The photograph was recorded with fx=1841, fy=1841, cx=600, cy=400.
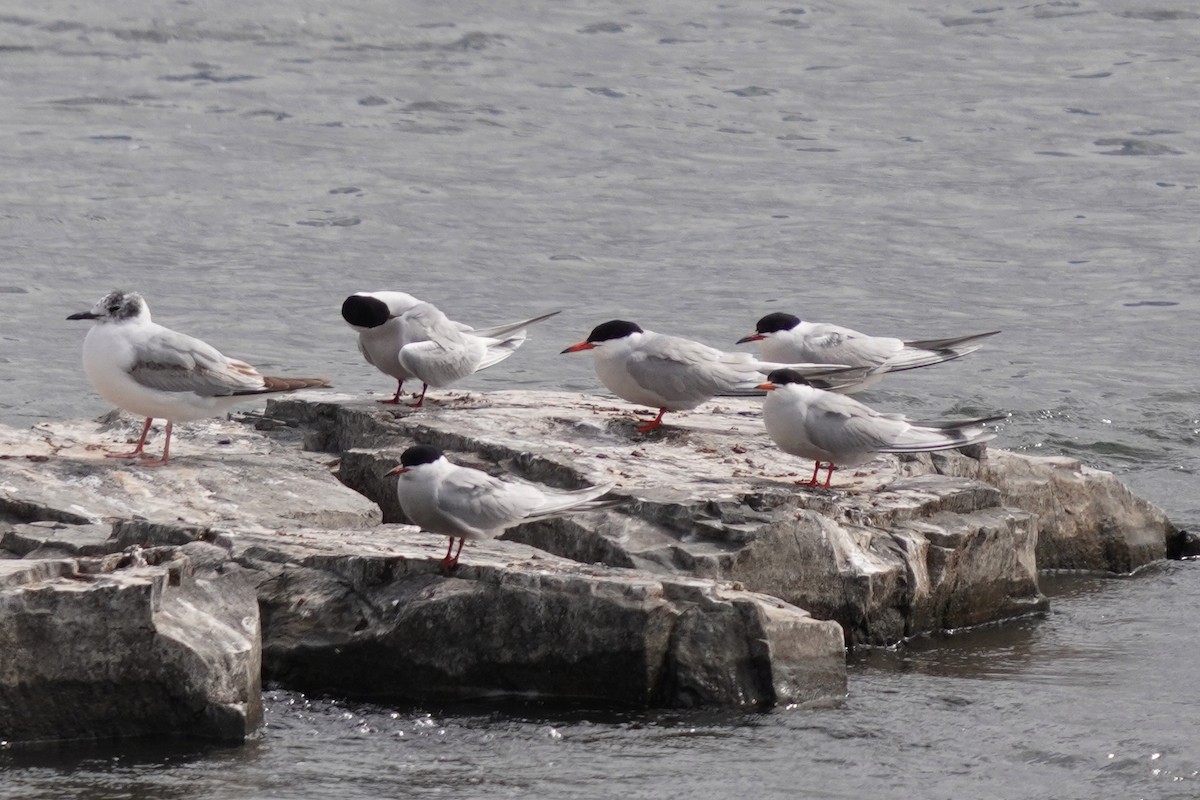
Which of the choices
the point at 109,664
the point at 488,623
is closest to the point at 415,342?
the point at 488,623

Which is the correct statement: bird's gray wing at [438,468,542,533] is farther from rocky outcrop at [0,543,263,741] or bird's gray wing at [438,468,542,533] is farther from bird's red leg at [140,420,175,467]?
bird's red leg at [140,420,175,467]

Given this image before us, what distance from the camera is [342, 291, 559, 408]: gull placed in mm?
8992

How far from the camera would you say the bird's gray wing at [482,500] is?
679 centimetres

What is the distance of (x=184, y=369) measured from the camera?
8.10 metres

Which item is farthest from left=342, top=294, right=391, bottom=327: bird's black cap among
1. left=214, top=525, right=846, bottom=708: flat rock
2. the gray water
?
left=214, top=525, right=846, bottom=708: flat rock

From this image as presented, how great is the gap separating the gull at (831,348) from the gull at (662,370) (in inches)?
30.6

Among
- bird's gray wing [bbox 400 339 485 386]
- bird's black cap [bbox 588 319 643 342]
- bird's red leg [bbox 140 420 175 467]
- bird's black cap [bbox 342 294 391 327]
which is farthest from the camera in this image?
bird's black cap [bbox 342 294 391 327]

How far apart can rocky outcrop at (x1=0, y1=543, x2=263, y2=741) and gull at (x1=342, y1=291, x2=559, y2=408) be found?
10.0ft

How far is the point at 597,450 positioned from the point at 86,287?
8.41 m

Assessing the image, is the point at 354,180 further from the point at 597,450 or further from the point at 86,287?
the point at 597,450

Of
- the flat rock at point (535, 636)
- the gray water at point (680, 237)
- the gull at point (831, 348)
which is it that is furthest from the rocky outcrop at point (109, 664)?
the gull at point (831, 348)

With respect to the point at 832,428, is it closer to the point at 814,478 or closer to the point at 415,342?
the point at 814,478

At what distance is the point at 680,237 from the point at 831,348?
7.88 meters

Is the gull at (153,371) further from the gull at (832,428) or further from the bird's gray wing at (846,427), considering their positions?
the bird's gray wing at (846,427)
